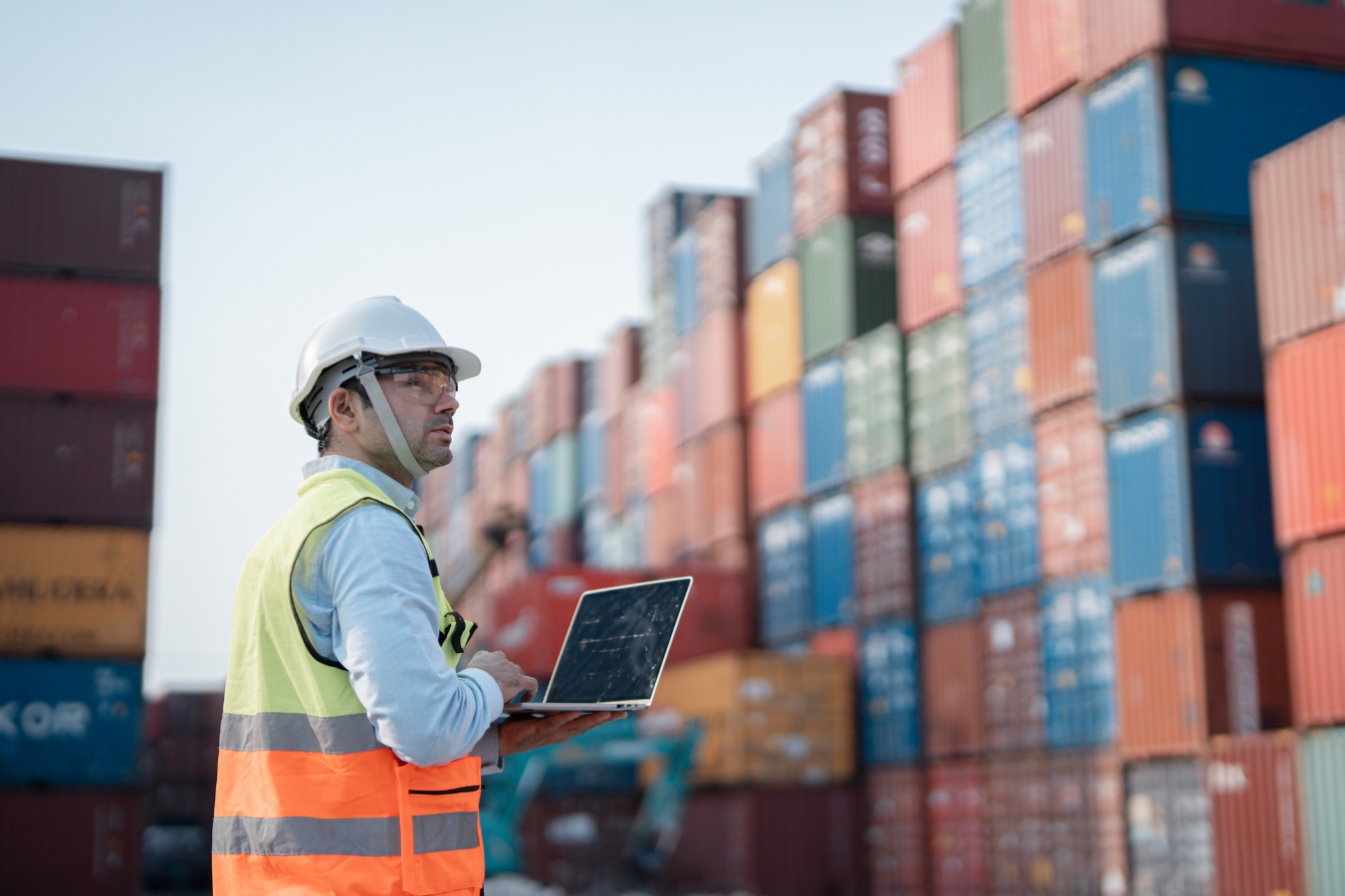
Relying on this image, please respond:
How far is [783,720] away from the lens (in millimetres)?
24266

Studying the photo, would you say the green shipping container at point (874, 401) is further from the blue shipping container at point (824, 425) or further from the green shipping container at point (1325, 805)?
the green shipping container at point (1325, 805)

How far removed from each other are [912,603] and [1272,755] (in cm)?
787

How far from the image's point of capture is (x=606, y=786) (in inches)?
1153

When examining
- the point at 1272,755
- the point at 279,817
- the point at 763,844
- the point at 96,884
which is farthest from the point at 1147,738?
the point at 279,817

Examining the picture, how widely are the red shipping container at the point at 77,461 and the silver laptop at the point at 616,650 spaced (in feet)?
60.9

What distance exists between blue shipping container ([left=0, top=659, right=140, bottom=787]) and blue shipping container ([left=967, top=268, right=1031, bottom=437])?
11634 millimetres

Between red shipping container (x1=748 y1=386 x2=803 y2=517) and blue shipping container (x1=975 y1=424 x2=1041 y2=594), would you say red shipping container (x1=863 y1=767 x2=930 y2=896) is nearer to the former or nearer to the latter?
blue shipping container (x1=975 y1=424 x2=1041 y2=594)

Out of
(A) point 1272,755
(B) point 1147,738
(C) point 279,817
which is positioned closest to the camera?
(C) point 279,817

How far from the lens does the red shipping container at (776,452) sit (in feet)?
85.7

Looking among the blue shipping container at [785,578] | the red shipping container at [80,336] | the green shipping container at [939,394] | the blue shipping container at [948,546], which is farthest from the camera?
the blue shipping container at [785,578]

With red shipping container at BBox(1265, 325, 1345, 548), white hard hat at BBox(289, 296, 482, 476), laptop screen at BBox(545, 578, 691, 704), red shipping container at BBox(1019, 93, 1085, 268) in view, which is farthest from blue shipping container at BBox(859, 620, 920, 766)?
white hard hat at BBox(289, 296, 482, 476)

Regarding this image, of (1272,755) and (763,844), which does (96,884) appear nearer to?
(763,844)

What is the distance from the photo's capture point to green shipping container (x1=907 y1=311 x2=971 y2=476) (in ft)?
70.9

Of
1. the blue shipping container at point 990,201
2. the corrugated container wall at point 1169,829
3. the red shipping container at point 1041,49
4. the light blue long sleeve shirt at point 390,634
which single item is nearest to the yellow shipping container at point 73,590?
the blue shipping container at point 990,201
